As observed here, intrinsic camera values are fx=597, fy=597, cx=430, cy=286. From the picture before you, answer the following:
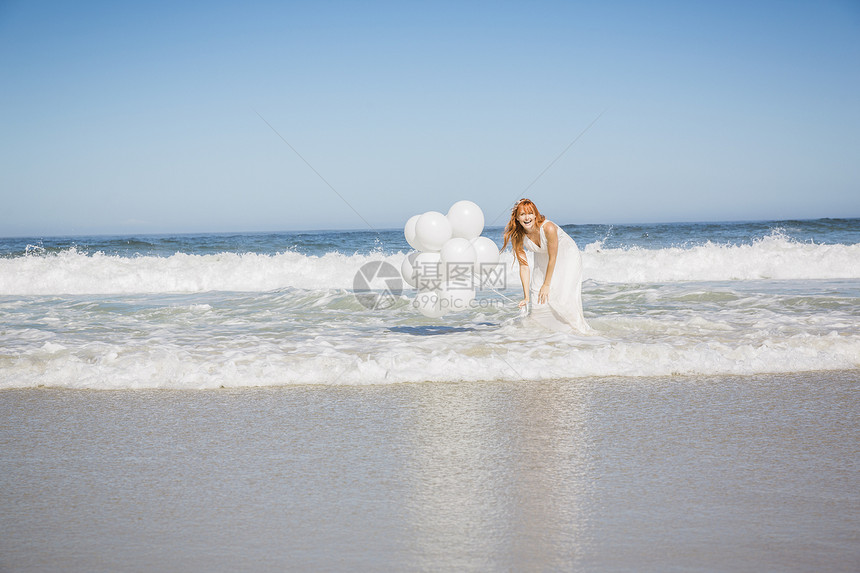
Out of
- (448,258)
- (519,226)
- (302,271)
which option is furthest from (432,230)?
(302,271)

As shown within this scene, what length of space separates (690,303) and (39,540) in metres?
8.93

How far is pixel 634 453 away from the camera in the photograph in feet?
11.0

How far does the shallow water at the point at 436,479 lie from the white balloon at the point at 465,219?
121 inches

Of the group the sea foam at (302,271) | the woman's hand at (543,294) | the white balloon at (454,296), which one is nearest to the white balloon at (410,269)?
the white balloon at (454,296)

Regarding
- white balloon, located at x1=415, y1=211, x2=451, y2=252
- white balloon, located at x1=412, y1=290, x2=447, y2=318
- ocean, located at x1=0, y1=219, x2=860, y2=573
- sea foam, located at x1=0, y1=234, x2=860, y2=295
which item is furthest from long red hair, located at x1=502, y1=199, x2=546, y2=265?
sea foam, located at x1=0, y1=234, x2=860, y2=295

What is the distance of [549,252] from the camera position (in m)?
6.19

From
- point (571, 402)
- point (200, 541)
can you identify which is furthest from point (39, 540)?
point (571, 402)

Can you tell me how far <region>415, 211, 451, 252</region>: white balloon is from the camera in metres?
7.17

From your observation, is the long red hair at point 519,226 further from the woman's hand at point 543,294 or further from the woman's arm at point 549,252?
the woman's hand at point 543,294

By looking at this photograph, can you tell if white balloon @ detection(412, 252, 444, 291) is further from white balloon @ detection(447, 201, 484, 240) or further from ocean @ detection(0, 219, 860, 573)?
ocean @ detection(0, 219, 860, 573)

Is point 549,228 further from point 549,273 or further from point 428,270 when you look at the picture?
point 428,270

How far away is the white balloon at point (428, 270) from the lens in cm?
723

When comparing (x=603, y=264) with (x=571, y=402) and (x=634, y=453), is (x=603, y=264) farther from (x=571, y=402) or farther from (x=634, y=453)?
(x=634, y=453)

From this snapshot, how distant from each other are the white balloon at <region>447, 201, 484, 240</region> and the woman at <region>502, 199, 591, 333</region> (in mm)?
1029
